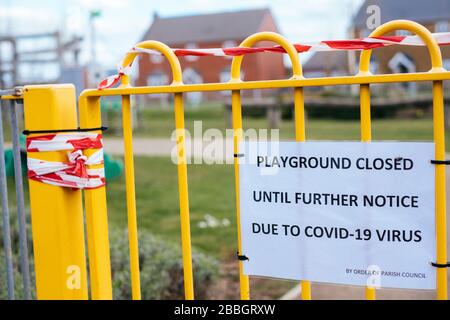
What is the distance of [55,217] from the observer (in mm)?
2383

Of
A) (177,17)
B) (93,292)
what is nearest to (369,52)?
(93,292)

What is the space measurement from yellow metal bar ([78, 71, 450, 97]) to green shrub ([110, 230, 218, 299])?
1873mm

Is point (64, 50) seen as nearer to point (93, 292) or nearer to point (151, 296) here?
point (151, 296)

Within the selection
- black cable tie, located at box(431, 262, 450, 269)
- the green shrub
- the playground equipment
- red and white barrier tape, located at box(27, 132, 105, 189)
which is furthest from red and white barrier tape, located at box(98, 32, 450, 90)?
the green shrub

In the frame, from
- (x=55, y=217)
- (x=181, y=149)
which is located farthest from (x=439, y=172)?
(x=55, y=217)

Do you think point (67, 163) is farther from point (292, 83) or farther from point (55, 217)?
point (292, 83)

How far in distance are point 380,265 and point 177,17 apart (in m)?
42.3

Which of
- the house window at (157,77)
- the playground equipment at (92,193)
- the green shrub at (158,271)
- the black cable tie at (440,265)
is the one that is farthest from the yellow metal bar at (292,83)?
the house window at (157,77)

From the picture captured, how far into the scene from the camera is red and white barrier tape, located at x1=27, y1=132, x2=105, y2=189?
92.6 inches

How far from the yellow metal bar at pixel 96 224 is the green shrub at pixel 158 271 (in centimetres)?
138

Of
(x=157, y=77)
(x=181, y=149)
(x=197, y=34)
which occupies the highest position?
(x=197, y=34)

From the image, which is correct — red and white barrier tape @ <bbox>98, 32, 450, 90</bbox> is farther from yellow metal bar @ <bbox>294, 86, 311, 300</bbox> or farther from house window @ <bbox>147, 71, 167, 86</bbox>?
house window @ <bbox>147, 71, 167, 86</bbox>

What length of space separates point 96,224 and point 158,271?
192 centimetres
